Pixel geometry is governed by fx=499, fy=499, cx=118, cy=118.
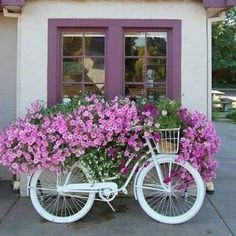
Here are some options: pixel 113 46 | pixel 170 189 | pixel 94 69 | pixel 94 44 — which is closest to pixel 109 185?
pixel 170 189

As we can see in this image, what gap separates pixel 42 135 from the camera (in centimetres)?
532

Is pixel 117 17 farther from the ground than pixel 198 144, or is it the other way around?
pixel 117 17

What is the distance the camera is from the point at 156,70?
21.5ft

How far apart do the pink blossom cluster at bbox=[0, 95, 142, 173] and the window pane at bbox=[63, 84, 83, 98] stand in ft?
3.69

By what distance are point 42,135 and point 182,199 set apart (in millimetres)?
1996

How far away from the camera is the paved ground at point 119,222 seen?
17.0 feet

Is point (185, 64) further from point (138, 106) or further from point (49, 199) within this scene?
point (49, 199)

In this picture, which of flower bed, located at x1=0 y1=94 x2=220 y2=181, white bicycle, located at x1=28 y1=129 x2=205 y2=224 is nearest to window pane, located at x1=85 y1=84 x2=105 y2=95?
flower bed, located at x1=0 y1=94 x2=220 y2=181

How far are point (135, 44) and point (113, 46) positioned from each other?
0.33 meters

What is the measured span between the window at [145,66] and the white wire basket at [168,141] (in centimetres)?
118

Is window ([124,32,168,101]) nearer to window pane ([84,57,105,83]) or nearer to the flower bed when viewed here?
window pane ([84,57,105,83])

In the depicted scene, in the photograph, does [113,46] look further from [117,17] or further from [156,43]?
[156,43]

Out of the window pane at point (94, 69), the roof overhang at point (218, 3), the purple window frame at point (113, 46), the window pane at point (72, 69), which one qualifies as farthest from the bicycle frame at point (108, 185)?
the roof overhang at point (218, 3)

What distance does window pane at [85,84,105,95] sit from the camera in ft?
21.4
